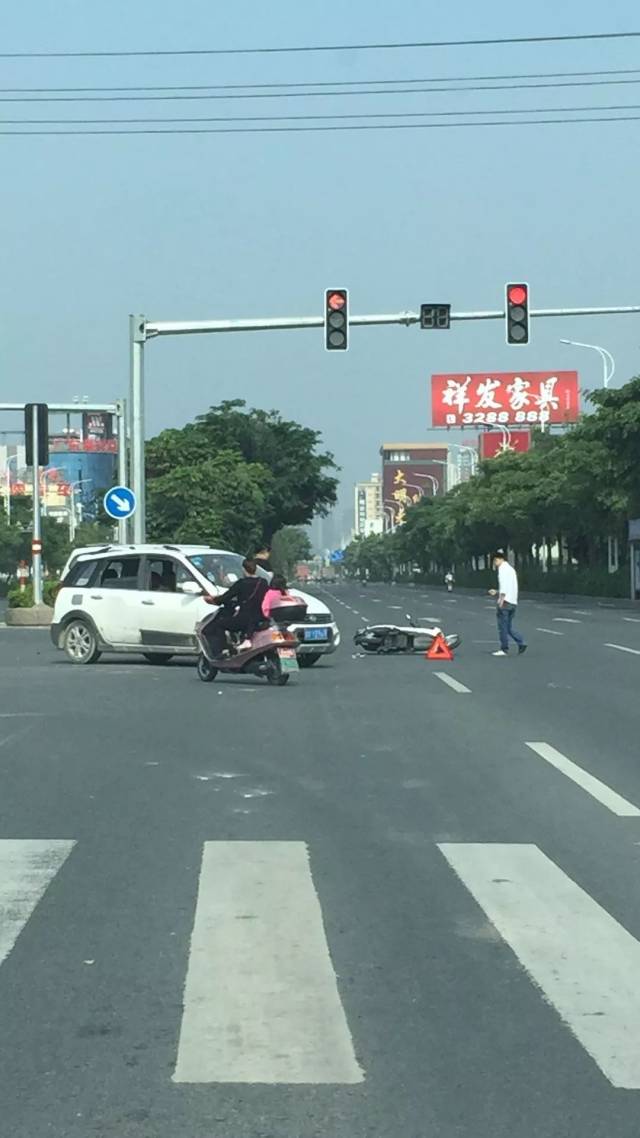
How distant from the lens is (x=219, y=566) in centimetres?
2419

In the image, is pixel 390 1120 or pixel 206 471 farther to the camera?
pixel 206 471

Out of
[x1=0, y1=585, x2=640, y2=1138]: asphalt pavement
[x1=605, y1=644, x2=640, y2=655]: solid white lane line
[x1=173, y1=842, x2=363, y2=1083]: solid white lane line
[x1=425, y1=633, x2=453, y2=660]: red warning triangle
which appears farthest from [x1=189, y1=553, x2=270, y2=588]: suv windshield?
[x1=173, y1=842, x2=363, y2=1083]: solid white lane line

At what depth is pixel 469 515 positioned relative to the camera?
89188 millimetres

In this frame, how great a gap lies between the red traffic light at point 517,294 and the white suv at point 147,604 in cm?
584

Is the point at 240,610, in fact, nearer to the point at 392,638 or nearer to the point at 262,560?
the point at 262,560

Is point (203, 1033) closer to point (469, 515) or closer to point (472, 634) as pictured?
point (472, 634)

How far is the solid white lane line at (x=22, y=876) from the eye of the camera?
6930 millimetres

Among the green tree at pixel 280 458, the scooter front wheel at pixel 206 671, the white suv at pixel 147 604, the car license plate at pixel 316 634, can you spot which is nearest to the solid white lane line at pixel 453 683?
the car license plate at pixel 316 634

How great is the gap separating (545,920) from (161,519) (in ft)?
178

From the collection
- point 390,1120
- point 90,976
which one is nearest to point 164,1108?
point 390,1120

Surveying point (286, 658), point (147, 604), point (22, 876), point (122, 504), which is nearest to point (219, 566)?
point (147, 604)

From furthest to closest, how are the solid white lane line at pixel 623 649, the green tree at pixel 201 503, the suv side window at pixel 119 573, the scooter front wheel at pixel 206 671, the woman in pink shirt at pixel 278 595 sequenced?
the green tree at pixel 201 503, the solid white lane line at pixel 623 649, the suv side window at pixel 119 573, the woman in pink shirt at pixel 278 595, the scooter front wheel at pixel 206 671

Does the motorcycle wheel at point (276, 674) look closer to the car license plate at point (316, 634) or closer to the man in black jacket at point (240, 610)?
the man in black jacket at point (240, 610)

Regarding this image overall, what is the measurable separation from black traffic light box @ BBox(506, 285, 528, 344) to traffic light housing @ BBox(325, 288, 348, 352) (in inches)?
101
